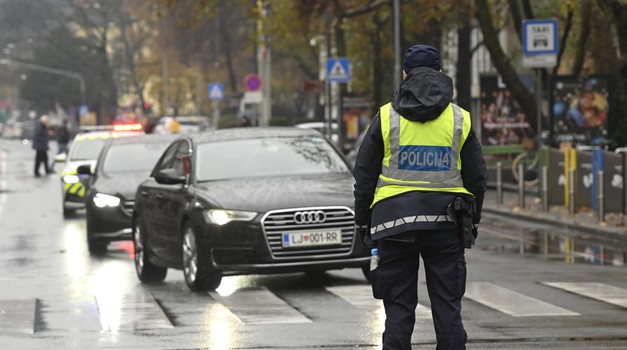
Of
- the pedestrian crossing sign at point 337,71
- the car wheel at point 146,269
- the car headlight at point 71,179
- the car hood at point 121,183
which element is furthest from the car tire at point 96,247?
the pedestrian crossing sign at point 337,71

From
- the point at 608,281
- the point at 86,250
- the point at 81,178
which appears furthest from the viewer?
the point at 81,178

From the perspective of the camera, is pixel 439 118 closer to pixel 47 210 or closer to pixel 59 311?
pixel 59 311

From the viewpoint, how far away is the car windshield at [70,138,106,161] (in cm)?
2836

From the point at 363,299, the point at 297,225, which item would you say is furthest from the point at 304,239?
the point at 363,299

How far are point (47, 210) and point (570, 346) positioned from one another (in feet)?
66.2

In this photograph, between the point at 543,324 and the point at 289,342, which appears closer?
the point at 289,342

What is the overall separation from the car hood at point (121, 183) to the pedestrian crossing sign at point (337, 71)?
60.7 ft

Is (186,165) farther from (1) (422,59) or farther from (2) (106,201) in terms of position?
(1) (422,59)

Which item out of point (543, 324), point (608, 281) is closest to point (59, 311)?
point (543, 324)

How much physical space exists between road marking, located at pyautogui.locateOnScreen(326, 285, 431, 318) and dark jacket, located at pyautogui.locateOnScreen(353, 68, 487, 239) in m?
4.04

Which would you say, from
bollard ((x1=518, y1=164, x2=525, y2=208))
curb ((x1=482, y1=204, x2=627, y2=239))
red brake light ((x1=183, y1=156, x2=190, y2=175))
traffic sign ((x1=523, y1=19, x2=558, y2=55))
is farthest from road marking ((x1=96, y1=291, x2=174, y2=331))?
bollard ((x1=518, y1=164, x2=525, y2=208))

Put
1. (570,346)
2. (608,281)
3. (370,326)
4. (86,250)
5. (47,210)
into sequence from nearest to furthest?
(570,346)
(370,326)
(608,281)
(86,250)
(47,210)

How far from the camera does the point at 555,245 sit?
62.3 ft

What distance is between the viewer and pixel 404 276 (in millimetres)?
7625
